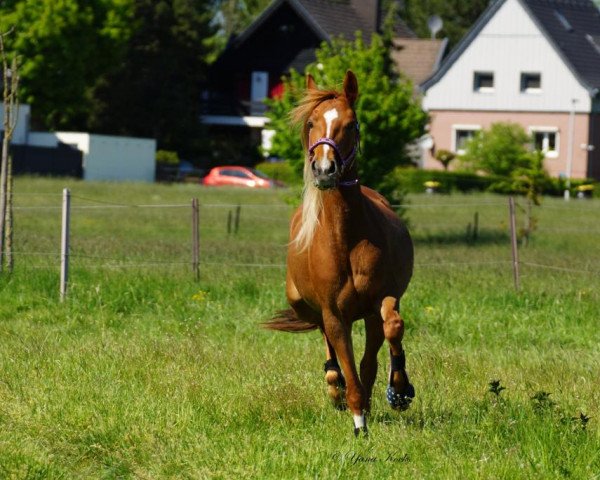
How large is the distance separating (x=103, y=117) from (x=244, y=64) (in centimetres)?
1045

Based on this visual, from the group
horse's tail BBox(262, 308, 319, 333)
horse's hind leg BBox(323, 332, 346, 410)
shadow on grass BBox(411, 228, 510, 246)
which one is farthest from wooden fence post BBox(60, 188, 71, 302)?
shadow on grass BBox(411, 228, 510, 246)

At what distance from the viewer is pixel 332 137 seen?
8086 mm

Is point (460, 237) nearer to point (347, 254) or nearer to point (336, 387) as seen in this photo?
point (336, 387)

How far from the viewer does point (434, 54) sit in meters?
77.4

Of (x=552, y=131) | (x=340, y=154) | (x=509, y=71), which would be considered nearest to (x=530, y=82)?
(x=509, y=71)

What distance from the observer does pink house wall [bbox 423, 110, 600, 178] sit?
65.8m

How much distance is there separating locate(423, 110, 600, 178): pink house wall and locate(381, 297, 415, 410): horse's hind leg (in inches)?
2150

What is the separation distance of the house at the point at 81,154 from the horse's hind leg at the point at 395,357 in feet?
155

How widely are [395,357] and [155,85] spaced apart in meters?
61.9

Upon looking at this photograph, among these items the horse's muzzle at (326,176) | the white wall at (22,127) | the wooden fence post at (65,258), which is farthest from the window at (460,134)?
the horse's muzzle at (326,176)

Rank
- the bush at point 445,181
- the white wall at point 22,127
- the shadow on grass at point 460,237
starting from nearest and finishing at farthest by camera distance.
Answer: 1. the shadow on grass at point 460,237
2. the bush at point 445,181
3. the white wall at point 22,127

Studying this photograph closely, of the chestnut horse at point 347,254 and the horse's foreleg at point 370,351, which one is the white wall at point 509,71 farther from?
the chestnut horse at point 347,254

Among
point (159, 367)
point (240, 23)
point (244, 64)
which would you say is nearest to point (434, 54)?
point (244, 64)

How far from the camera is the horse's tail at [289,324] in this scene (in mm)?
10195
